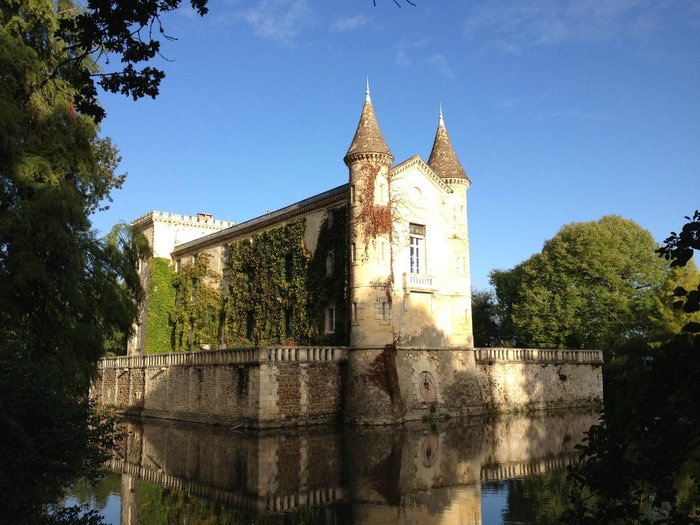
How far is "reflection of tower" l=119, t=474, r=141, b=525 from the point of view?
11.8 m

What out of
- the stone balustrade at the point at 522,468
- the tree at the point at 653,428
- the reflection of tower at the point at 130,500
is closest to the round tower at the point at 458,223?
the stone balustrade at the point at 522,468

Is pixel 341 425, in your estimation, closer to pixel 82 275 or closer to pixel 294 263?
pixel 294 263

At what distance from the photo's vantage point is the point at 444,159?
104ft

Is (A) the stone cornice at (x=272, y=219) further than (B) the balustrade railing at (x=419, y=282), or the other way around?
(A) the stone cornice at (x=272, y=219)

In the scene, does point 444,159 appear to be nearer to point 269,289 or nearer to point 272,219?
point 272,219

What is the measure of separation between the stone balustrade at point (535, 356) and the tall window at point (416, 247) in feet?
16.9

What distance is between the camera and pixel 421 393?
88.7 ft

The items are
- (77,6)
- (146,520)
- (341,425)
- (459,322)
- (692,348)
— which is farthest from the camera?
(459,322)

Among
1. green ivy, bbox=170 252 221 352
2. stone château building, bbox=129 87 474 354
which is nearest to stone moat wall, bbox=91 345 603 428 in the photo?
stone château building, bbox=129 87 474 354

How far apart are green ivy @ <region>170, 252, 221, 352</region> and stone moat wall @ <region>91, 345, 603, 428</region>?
4961 mm

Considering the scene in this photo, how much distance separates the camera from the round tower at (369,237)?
26.5 meters

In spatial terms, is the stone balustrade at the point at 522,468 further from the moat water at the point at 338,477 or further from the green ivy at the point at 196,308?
the green ivy at the point at 196,308

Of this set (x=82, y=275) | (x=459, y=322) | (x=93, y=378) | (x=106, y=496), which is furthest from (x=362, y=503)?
(x=459, y=322)

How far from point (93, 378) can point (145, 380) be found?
17398 mm
